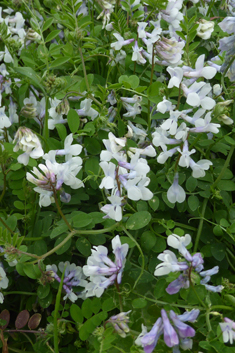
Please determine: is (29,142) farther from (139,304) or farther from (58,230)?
(139,304)

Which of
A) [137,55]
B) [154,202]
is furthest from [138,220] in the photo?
[137,55]

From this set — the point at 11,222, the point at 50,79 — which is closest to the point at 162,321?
the point at 11,222

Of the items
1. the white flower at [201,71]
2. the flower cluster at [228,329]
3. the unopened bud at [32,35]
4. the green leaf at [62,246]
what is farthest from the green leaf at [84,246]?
the unopened bud at [32,35]

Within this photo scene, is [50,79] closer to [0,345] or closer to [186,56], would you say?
[186,56]

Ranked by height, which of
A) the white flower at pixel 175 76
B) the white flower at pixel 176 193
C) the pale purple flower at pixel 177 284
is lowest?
the pale purple flower at pixel 177 284

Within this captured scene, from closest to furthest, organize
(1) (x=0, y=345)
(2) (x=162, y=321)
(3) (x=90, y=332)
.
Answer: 1. (2) (x=162, y=321)
2. (3) (x=90, y=332)
3. (1) (x=0, y=345)

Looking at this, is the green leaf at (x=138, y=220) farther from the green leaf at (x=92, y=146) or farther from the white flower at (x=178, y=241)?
the green leaf at (x=92, y=146)
